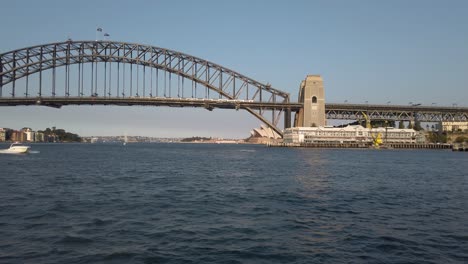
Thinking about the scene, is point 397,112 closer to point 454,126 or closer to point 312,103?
point 312,103

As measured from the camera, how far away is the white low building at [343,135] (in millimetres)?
107500

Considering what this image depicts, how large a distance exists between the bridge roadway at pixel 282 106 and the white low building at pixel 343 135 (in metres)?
3.93

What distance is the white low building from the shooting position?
10750cm

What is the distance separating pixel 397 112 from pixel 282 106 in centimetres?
3838

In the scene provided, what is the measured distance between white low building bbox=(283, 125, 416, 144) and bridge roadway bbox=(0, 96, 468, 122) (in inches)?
155

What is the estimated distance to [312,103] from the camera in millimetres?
109938

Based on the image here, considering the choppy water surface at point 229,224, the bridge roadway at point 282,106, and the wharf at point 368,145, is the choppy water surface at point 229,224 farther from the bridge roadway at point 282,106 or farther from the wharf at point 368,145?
the wharf at point 368,145

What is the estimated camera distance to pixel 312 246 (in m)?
10.7

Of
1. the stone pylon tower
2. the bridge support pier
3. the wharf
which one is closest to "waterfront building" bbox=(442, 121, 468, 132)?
the wharf

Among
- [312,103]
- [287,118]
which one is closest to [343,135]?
[312,103]

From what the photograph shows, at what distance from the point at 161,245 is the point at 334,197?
35.3ft

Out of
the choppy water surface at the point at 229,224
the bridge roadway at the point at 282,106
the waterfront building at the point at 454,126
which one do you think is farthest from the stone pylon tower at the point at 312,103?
the choppy water surface at the point at 229,224

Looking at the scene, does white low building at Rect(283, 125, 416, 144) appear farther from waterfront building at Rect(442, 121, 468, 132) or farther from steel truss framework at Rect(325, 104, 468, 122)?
waterfront building at Rect(442, 121, 468, 132)

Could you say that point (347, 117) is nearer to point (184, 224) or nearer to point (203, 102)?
point (203, 102)
